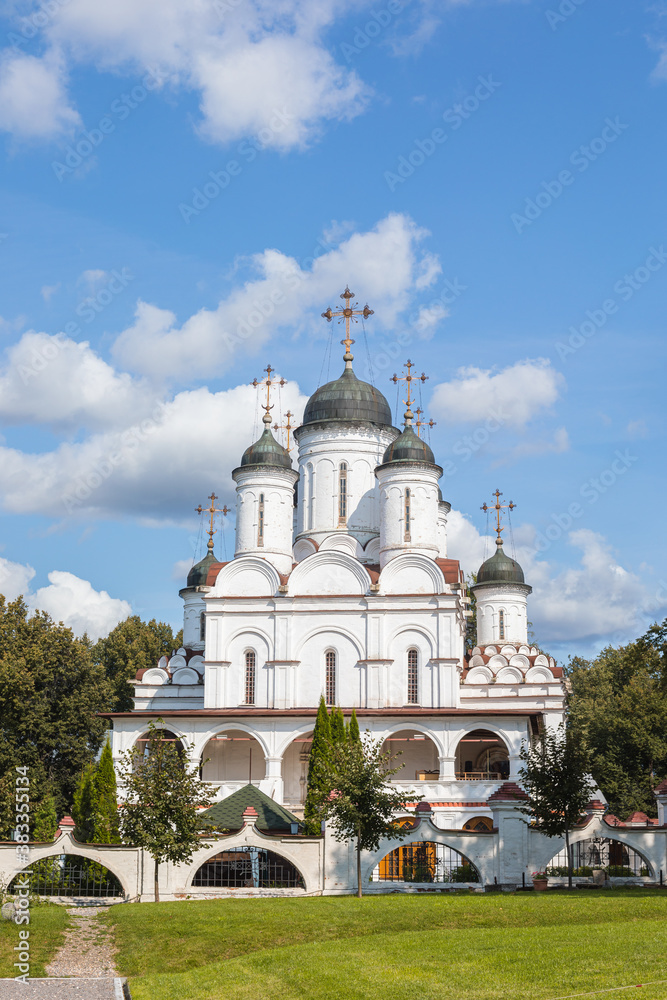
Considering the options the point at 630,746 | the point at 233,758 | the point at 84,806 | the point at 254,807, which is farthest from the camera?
the point at 630,746

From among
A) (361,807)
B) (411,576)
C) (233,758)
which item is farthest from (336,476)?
(361,807)

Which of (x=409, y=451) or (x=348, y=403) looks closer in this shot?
(x=409, y=451)

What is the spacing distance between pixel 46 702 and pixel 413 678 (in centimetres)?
1616

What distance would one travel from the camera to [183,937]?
18.1 metres

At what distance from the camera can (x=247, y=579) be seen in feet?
131

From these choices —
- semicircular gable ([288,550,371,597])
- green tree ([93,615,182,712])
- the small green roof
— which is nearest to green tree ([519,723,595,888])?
the small green roof

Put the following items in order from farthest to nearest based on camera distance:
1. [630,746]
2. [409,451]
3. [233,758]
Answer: [630,746], [409,451], [233,758]

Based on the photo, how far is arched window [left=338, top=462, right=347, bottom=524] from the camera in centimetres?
4439

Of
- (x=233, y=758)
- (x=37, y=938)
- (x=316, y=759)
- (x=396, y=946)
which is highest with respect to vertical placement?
(x=233, y=758)

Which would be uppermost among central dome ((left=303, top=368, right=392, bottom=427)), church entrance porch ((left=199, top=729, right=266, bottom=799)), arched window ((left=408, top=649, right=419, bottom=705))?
central dome ((left=303, top=368, right=392, bottom=427))

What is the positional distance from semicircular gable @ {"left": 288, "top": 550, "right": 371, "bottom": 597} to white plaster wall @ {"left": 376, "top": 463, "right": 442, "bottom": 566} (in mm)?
1641

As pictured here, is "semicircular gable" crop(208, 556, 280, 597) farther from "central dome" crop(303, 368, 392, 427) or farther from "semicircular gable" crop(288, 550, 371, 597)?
"central dome" crop(303, 368, 392, 427)

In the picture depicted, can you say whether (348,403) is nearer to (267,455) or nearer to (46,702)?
(267,455)

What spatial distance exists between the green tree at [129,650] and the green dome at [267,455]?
67.4 feet
